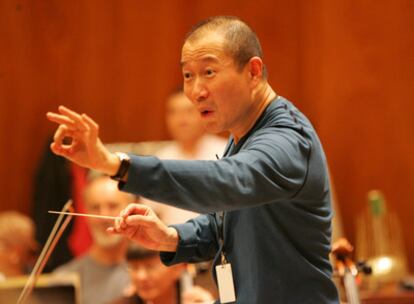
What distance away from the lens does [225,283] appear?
7.80 ft

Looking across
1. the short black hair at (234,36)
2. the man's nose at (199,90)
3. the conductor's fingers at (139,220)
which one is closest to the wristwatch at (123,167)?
the conductor's fingers at (139,220)

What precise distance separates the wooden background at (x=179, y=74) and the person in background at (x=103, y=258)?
1.65 metres

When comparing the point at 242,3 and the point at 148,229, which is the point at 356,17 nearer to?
the point at 242,3

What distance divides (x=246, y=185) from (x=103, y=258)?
2.63m

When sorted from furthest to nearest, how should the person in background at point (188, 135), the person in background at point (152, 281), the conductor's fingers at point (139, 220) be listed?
the person in background at point (188, 135)
the person in background at point (152, 281)
the conductor's fingers at point (139, 220)

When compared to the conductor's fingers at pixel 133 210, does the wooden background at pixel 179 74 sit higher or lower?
higher

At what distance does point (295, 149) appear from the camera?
2.13 m

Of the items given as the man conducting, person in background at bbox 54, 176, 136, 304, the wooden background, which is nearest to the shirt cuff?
the man conducting

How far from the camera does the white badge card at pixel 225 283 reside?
2369mm

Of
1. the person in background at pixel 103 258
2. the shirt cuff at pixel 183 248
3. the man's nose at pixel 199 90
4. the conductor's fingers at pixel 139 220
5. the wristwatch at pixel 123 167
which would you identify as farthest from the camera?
the person in background at pixel 103 258

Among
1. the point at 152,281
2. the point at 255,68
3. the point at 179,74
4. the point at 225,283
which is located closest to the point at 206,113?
the point at 255,68

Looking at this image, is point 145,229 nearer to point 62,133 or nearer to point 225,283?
point 225,283

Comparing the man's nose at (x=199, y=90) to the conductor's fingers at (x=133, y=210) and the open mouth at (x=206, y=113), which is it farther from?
the conductor's fingers at (x=133, y=210)

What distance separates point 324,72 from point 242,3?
2.66 ft
